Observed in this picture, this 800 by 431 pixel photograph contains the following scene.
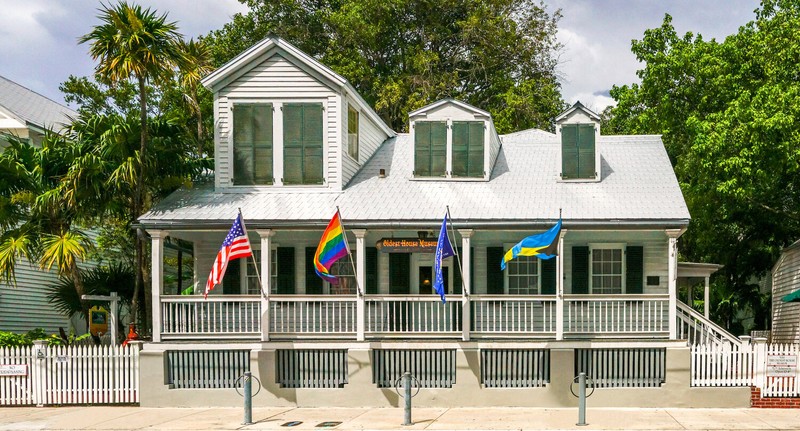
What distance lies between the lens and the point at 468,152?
23078mm

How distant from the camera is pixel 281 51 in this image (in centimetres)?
2212

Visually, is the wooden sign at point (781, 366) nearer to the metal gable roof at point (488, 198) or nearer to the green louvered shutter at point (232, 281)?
the metal gable roof at point (488, 198)

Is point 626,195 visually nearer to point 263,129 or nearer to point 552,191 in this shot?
point 552,191

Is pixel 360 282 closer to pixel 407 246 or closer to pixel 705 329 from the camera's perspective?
pixel 407 246

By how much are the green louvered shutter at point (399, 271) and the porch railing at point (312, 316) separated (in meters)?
1.52

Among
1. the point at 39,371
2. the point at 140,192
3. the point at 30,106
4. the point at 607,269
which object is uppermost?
the point at 30,106

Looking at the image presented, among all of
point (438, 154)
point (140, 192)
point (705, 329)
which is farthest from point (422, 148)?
point (705, 329)

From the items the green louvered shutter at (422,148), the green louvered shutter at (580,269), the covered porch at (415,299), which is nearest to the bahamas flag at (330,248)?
the covered porch at (415,299)

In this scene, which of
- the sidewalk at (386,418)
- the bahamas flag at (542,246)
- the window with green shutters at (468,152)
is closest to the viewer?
the sidewalk at (386,418)

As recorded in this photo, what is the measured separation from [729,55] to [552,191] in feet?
32.0

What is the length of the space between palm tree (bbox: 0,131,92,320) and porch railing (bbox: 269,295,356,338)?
5273 mm

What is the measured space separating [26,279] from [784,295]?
81.2 feet

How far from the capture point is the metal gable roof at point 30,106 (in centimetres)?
2980

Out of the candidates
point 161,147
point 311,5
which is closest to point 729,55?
point 161,147
